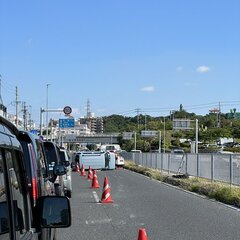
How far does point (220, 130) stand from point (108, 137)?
105ft

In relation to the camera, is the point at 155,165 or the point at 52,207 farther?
the point at 155,165

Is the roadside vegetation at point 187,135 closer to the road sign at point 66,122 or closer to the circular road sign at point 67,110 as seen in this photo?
the road sign at point 66,122

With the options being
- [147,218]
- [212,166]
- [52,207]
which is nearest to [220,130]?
[212,166]

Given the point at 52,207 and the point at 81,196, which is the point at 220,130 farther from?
the point at 52,207

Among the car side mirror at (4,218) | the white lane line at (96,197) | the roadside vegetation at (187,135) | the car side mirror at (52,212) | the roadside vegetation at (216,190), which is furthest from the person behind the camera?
the roadside vegetation at (187,135)

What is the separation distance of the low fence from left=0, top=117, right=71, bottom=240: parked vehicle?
16216 mm

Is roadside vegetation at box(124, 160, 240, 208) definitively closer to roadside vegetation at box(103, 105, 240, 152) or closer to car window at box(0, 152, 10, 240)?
car window at box(0, 152, 10, 240)

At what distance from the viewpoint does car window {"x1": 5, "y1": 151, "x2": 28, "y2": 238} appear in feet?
10.3

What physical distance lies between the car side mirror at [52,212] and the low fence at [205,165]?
1618 cm

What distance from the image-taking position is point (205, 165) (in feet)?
77.7

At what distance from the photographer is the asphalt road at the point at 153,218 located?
33.0 feet

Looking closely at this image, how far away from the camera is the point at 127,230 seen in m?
10.6

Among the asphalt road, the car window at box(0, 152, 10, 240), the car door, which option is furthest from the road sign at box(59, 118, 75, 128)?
the car window at box(0, 152, 10, 240)

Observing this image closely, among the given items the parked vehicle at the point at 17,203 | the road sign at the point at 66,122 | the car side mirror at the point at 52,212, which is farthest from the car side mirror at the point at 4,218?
the road sign at the point at 66,122
